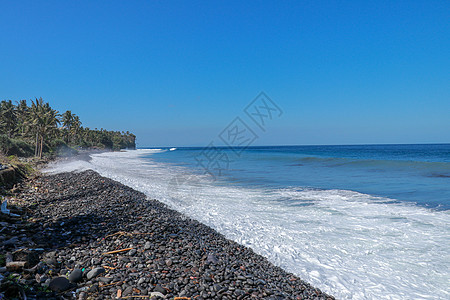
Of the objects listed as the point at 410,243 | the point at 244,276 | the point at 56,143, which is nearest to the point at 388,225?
the point at 410,243

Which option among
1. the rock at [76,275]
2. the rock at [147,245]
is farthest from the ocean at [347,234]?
the rock at [76,275]

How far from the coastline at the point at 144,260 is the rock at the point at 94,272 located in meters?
0.02

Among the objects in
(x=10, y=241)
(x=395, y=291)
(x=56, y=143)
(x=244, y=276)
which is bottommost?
(x=395, y=291)

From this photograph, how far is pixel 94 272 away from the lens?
4.27 metres

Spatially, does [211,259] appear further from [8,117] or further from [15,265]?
[8,117]

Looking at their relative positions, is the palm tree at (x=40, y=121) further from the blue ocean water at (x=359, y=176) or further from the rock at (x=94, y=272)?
the rock at (x=94, y=272)

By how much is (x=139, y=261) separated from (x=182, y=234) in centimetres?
175

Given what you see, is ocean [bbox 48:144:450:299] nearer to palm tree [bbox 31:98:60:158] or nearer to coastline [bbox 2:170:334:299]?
coastline [bbox 2:170:334:299]

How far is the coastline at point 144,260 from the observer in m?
3.96

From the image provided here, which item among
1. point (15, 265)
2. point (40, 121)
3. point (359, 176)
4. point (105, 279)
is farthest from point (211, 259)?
point (40, 121)

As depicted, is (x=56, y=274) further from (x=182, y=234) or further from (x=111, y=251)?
(x=182, y=234)

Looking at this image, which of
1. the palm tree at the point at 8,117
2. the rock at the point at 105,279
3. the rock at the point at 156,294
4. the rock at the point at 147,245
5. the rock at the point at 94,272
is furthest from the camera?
the palm tree at the point at 8,117

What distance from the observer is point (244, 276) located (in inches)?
176

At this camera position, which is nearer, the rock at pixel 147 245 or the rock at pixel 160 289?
the rock at pixel 160 289
